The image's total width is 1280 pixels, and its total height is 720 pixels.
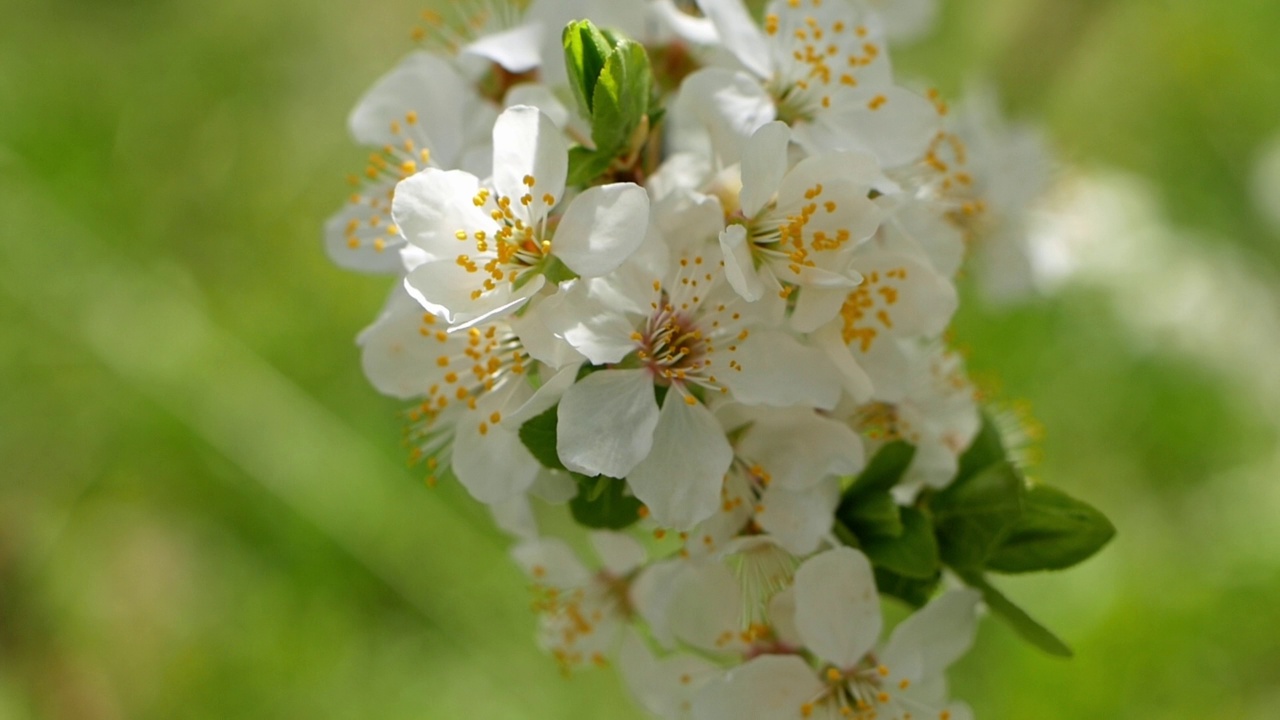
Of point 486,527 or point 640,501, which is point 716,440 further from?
point 486,527

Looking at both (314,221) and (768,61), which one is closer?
(768,61)

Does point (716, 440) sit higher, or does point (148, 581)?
point (716, 440)

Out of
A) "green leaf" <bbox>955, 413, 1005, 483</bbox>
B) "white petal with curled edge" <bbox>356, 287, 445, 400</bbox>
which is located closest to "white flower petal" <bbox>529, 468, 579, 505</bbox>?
"white petal with curled edge" <bbox>356, 287, 445, 400</bbox>

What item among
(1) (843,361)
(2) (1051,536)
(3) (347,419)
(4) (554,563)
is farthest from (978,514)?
(3) (347,419)

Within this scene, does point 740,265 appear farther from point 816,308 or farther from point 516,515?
point 516,515

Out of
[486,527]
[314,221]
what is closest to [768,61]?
[486,527]

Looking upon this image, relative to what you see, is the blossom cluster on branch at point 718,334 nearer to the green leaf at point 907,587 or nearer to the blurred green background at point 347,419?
the green leaf at point 907,587

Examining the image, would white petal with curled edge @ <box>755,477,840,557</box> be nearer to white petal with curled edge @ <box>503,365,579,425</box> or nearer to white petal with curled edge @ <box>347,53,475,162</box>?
white petal with curled edge @ <box>503,365,579,425</box>
